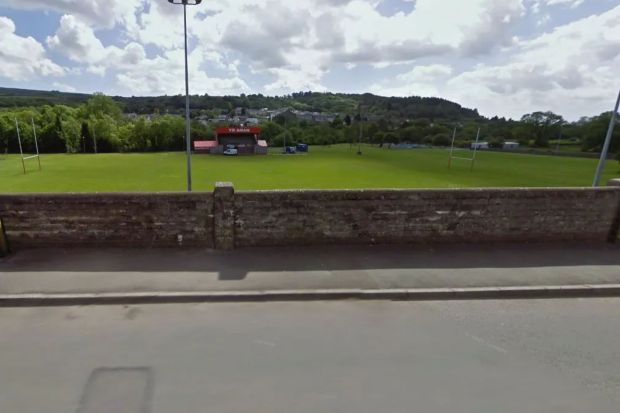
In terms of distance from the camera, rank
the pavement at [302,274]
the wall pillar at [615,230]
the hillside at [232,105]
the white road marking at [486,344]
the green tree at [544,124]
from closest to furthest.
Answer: the white road marking at [486,344] < the pavement at [302,274] < the wall pillar at [615,230] < the green tree at [544,124] < the hillside at [232,105]

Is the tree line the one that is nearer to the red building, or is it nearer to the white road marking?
the red building

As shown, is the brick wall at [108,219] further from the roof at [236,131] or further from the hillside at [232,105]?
the hillside at [232,105]

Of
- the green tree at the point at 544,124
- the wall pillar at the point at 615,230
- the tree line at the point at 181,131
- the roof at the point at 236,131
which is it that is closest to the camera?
the wall pillar at the point at 615,230

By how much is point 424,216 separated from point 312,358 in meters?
4.44

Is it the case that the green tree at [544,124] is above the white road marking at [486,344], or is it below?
above

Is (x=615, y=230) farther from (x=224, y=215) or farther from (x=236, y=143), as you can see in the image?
(x=236, y=143)

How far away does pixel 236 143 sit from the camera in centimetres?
6919

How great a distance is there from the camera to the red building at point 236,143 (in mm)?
67312

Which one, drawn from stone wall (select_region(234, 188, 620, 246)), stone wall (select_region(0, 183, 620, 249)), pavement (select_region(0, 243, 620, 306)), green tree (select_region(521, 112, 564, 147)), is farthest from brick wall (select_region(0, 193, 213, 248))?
green tree (select_region(521, 112, 564, 147))

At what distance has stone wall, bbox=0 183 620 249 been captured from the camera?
6.80 metres

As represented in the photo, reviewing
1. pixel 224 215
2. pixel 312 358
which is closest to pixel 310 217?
pixel 224 215

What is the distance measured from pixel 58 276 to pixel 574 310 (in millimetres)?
8208

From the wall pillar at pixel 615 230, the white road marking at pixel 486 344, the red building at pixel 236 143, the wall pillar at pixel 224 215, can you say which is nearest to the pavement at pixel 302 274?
the wall pillar at pixel 224 215

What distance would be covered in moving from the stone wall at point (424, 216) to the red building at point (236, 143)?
2428 inches
